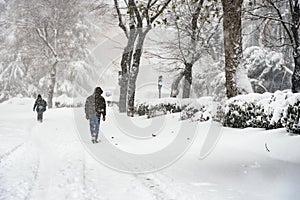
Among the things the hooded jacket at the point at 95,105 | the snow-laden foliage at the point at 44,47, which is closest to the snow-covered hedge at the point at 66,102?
the snow-laden foliage at the point at 44,47

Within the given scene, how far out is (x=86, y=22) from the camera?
4081cm

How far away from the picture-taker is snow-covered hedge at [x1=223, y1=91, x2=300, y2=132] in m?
8.52

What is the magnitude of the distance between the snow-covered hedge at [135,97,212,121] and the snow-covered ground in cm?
340

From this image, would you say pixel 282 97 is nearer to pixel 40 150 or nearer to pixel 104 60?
pixel 40 150

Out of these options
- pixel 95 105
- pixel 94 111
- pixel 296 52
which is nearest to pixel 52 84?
pixel 95 105

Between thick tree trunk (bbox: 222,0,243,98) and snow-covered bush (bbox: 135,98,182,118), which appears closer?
thick tree trunk (bbox: 222,0,243,98)

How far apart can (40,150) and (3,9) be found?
3329cm

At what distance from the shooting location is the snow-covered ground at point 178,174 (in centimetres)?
582

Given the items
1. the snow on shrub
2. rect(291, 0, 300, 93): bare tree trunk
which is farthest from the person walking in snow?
rect(291, 0, 300, 93): bare tree trunk

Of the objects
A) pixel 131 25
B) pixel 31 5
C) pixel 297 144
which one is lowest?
pixel 297 144

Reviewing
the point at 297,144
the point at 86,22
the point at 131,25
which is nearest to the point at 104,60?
the point at 86,22

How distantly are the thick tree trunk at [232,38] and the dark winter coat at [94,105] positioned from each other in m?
4.67

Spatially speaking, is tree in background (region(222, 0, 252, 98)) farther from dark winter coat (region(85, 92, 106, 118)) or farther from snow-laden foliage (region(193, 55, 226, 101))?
snow-laden foliage (region(193, 55, 226, 101))

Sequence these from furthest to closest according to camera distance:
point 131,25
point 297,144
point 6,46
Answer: point 6,46
point 131,25
point 297,144
